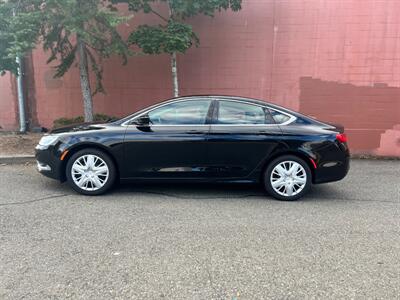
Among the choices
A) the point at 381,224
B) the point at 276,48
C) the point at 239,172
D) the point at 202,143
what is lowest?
the point at 381,224

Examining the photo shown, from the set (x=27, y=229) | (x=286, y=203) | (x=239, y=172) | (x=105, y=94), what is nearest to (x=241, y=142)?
(x=239, y=172)

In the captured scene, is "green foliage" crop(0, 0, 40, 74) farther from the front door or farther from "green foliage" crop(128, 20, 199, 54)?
the front door

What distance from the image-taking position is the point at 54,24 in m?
7.40

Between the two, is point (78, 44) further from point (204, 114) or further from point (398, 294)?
point (398, 294)

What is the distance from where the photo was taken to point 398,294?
3.03 metres

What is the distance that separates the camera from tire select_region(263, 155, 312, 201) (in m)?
5.48

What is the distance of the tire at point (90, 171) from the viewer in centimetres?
546

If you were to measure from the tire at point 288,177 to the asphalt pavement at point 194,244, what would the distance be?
0.18 m

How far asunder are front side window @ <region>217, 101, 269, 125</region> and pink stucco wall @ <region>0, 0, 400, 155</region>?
3.62 m

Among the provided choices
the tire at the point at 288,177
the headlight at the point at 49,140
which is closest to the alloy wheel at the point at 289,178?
the tire at the point at 288,177

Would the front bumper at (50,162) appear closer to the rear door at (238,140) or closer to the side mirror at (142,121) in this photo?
the side mirror at (142,121)

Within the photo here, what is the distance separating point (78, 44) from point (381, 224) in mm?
6781

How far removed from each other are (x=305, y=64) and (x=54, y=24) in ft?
18.4

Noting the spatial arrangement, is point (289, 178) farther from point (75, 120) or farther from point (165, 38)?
point (75, 120)
